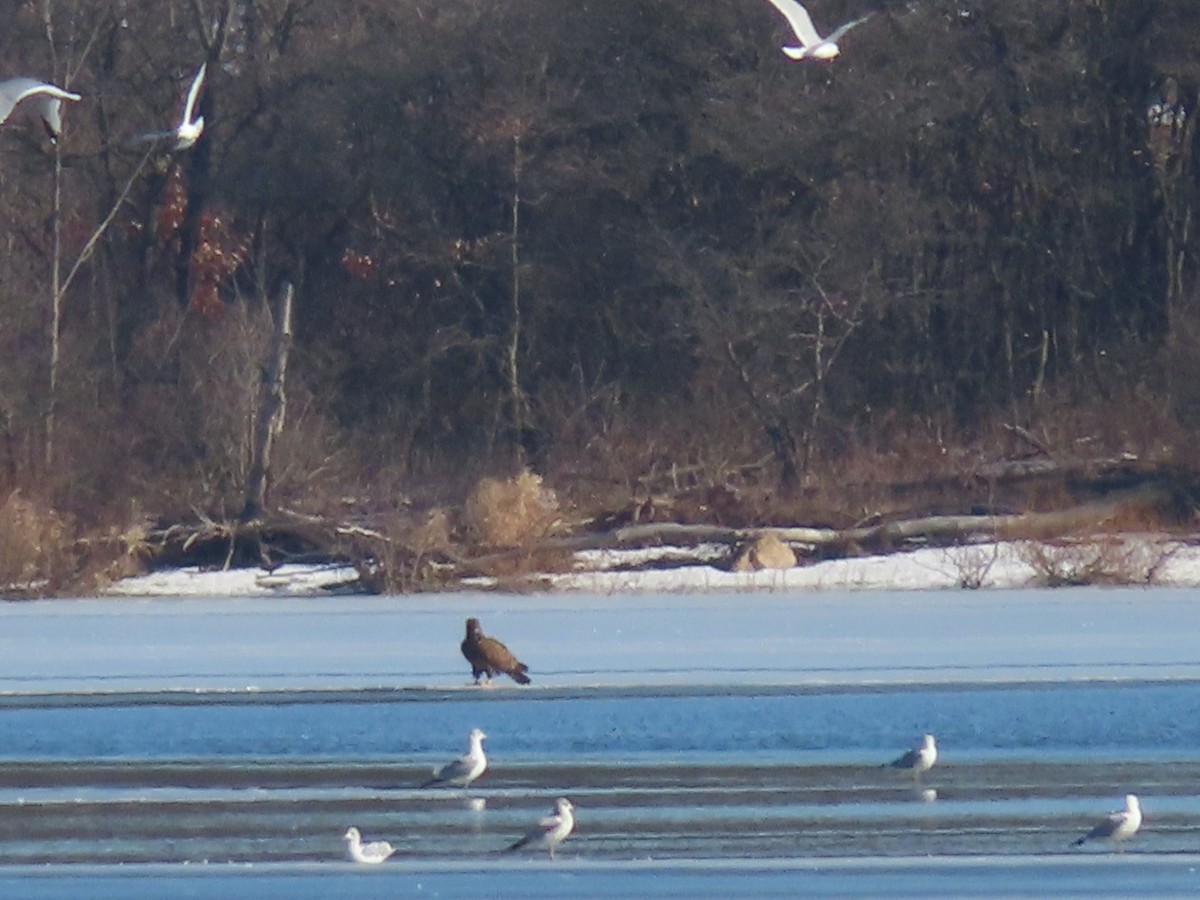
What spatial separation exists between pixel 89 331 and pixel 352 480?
830 cm

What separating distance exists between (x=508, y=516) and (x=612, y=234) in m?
10.4

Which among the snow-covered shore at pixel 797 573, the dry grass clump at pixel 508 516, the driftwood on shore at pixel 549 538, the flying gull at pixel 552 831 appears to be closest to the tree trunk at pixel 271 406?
the driftwood on shore at pixel 549 538

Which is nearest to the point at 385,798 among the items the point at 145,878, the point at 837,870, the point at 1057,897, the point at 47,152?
the point at 145,878

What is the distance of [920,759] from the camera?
37.8ft

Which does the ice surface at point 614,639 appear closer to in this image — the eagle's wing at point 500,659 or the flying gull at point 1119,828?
the eagle's wing at point 500,659

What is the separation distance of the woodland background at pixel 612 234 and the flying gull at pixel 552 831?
16.4 meters

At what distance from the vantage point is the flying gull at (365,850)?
9.66 m

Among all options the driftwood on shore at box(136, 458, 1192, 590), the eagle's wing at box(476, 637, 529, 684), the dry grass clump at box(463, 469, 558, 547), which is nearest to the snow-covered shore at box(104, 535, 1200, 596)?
the driftwood on shore at box(136, 458, 1192, 590)

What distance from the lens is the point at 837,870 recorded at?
30.5ft

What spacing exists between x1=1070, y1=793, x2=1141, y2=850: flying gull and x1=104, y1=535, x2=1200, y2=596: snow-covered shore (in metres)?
11.1

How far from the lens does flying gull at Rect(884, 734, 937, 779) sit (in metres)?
11.5

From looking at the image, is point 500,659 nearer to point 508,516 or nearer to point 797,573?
point 508,516

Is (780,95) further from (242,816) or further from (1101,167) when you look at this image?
(242,816)

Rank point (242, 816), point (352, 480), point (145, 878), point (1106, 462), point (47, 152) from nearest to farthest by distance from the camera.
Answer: point (145, 878) → point (242, 816) → point (1106, 462) → point (352, 480) → point (47, 152)
